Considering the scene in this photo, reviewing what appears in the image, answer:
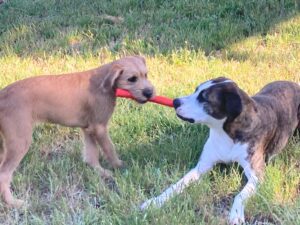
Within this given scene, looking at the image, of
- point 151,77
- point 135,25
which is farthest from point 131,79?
point 135,25

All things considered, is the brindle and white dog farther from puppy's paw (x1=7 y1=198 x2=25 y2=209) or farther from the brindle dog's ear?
puppy's paw (x1=7 y1=198 x2=25 y2=209)

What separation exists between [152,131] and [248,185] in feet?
4.63

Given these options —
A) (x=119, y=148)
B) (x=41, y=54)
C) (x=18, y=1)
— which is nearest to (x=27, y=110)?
(x=119, y=148)

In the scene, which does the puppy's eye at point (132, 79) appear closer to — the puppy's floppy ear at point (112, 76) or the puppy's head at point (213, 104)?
the puppy's floppy ear at point (112, 76)

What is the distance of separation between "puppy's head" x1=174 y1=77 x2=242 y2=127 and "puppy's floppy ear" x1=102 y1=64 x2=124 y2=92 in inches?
21.0

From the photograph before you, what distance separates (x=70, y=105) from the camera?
5238mm

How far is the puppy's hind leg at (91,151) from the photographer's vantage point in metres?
5.39

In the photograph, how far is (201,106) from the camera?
507 cm

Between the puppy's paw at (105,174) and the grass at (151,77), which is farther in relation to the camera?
the puppy's paw at (105,174)

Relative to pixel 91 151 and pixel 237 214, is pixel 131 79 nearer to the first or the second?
pixel 91 151

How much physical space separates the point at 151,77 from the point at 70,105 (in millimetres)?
2571

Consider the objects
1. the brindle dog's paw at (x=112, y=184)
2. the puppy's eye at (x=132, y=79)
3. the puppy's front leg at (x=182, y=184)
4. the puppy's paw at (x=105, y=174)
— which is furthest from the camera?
the puppy's paw at (x=105, y=174)

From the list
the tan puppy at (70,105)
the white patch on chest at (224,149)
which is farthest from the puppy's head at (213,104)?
the tan puppy at (70,105)

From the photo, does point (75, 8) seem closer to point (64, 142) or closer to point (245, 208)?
point (64, 142)
